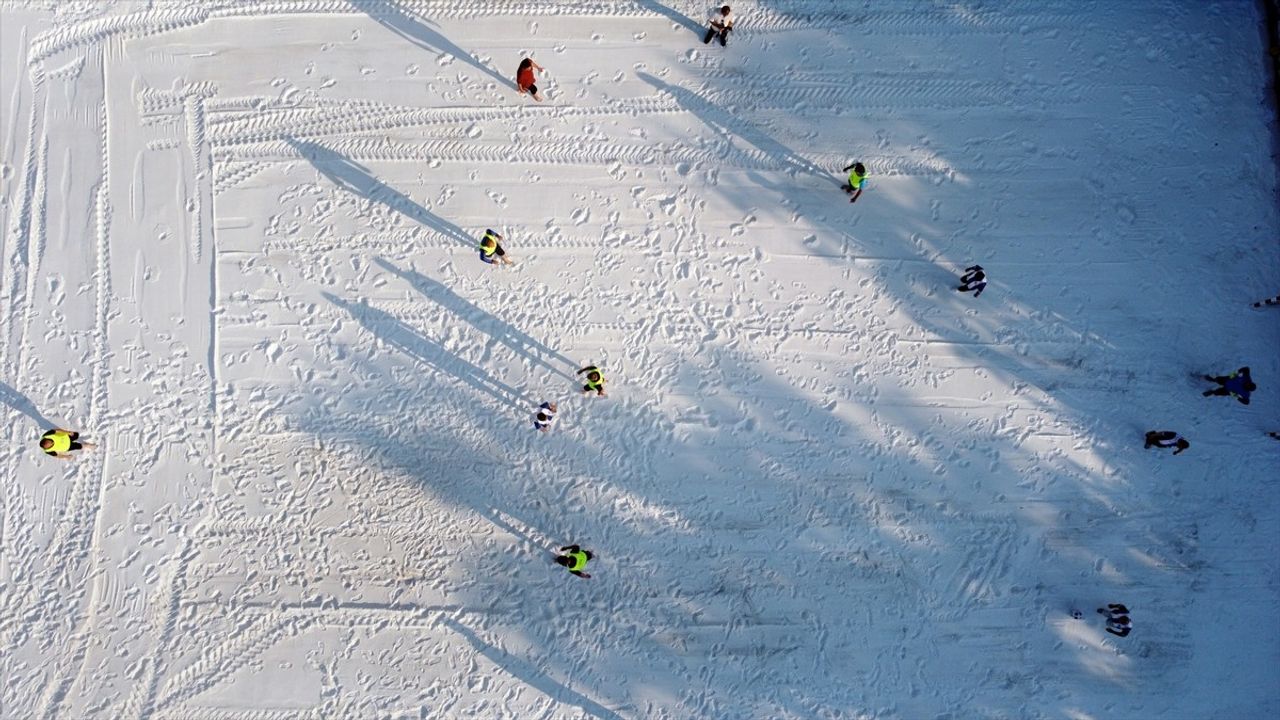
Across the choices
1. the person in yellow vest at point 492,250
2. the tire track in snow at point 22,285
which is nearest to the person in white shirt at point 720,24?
the person in yellow vest at point 492,250

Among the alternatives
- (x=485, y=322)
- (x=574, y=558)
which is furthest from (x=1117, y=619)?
(x=485, y=322)

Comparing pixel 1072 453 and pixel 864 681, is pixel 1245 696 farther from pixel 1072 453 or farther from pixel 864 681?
pixel 864 681

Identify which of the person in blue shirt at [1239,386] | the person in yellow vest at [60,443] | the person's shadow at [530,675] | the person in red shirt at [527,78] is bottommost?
the person's shadow at [530,675]

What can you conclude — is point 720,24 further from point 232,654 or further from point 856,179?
point 232,654

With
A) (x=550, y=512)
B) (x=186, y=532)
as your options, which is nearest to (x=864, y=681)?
(x=550, y=512)

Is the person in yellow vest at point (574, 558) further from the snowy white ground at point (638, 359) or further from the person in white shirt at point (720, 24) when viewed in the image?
the person in white shirt at point (720, 24)
